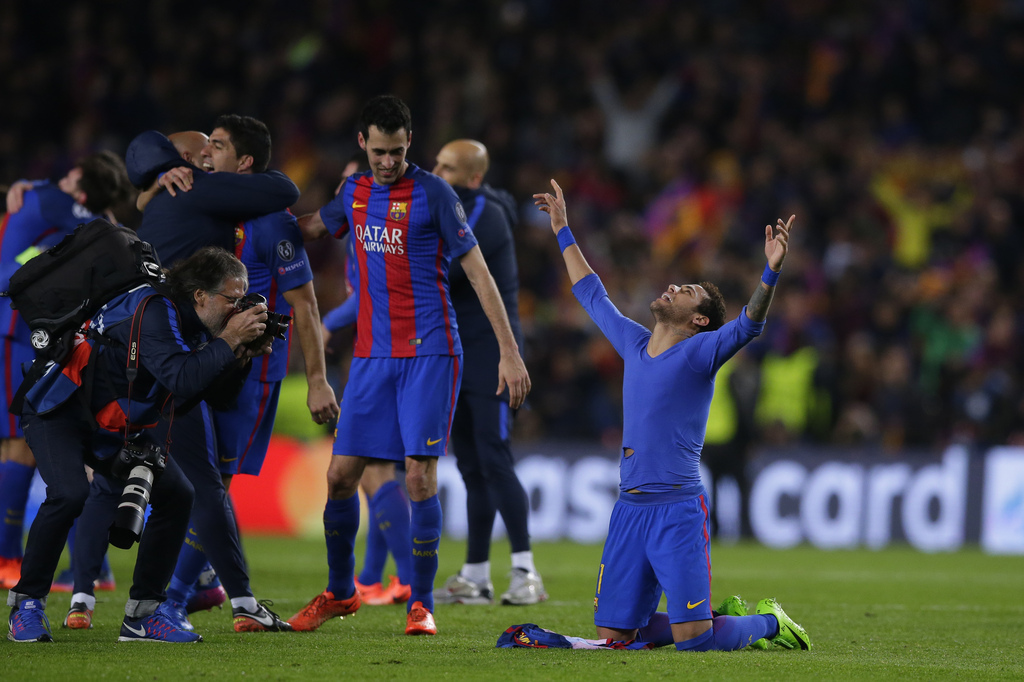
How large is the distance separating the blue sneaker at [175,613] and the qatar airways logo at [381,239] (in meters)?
1.83

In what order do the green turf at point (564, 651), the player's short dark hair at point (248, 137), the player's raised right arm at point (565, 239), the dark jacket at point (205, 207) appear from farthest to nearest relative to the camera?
1. the player's short dark hair at point (248, 137)
2. the dark jacket at point (205, 207)
3. the player's raised right arm at point (565, 239)
4. the green turf at point (564, 651)

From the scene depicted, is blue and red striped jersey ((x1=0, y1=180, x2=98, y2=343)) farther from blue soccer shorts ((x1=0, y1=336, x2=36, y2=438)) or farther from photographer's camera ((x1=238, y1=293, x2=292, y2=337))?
photographer's camera ((x1=238, y1=293, x2=292, y2=337))

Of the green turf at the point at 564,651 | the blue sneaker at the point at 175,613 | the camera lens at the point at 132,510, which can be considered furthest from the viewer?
the blue sneaker at the point at 175,613

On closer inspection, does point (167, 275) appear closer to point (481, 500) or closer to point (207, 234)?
point (207, 234)

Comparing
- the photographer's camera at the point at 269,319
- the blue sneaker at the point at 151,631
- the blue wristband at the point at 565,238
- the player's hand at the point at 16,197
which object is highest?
the player's hand at the point at 16,197

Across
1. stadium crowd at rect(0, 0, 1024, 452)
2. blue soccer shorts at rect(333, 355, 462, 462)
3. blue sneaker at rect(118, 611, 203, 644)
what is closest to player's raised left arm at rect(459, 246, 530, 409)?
blue soccer shorts at rect(333, 355, 462, 462)

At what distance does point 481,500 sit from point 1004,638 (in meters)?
2.89

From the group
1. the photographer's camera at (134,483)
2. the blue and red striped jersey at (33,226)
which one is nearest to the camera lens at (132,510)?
the photographer's camera at (134,483)

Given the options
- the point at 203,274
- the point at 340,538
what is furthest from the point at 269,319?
the point at 340,538

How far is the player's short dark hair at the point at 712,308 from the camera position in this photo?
5551 millimetres

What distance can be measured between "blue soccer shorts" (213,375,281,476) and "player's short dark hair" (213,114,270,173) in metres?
1.07

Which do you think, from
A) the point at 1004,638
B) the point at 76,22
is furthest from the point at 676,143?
the point at 1004,638

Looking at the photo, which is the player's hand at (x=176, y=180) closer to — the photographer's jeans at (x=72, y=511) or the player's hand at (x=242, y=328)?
the player's hand at (x=242, y=328)

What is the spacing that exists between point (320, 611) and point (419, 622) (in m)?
0.51
